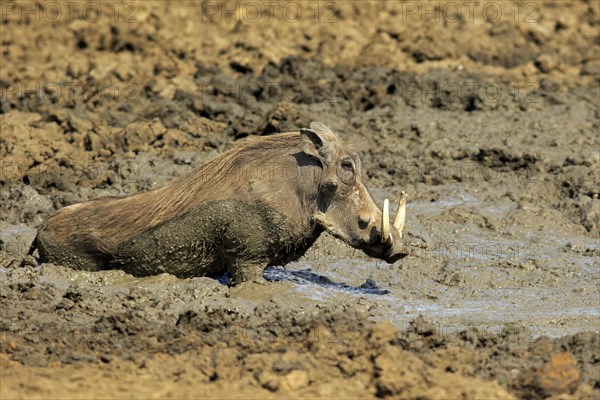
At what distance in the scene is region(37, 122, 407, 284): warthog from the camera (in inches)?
354

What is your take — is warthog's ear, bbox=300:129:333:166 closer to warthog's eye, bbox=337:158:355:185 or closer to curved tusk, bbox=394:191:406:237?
warthog's eye, bbox=337:158:355:185

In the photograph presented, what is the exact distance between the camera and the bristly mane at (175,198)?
29.8 feet

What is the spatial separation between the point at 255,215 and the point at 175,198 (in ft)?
2.10

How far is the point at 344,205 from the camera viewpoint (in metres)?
9.04

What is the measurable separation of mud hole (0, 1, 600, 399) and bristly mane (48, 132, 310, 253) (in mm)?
335
